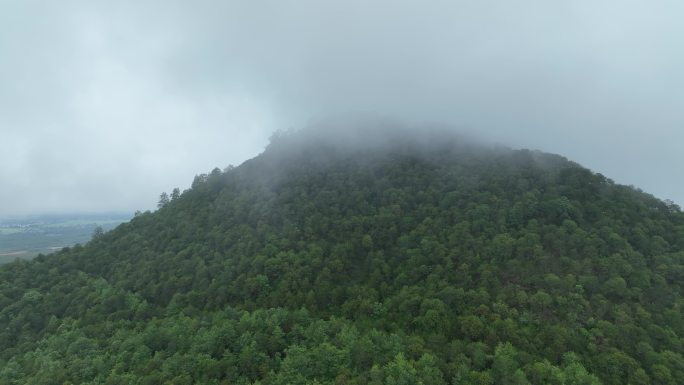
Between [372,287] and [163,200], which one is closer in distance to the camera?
[372,287]

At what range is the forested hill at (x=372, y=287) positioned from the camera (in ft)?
215

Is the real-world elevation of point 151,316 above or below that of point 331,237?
below

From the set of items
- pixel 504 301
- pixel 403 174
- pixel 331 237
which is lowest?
pixel 504 301

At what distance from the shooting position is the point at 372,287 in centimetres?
9212

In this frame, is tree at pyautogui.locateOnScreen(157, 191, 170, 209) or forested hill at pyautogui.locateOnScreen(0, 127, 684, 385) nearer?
forested hill at pyautogui.locateOnScreen(0, 127, 684, 385)

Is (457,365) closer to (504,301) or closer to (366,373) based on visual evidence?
(366,373)

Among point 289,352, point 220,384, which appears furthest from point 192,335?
point 289,352

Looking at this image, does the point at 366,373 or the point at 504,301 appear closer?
the point at 366,373

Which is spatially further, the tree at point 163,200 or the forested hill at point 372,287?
the tree at point 163,200

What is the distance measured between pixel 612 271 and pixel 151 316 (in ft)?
399

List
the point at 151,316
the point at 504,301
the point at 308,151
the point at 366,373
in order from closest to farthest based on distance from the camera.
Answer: the point at 366,373, the point at 504,301, the point at 151,316, the point at 308,151

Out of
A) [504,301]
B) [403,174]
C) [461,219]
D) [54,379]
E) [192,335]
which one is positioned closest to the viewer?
[54,379]

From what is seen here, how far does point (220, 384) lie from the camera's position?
204 feet

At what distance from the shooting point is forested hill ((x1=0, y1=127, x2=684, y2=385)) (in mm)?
65438
